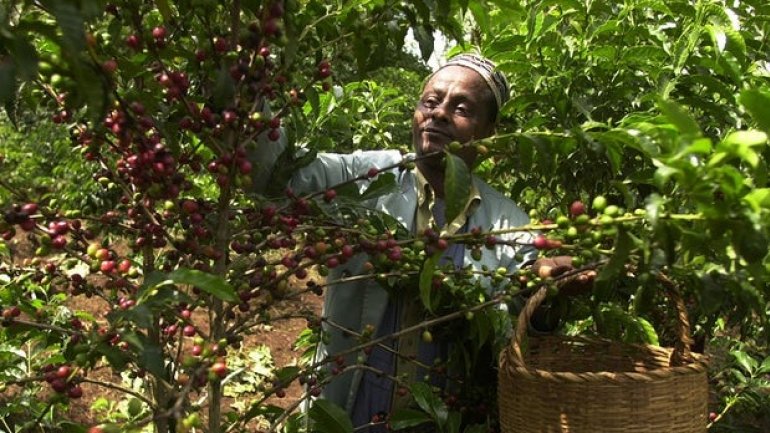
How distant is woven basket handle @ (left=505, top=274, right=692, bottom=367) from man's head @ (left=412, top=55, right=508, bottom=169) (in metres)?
0.73

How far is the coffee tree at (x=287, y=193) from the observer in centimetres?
99

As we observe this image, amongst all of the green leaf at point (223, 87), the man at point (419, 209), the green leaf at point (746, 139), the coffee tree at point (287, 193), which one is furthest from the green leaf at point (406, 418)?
the green leaf at point (746, 139)

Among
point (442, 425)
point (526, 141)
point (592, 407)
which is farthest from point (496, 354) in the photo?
point (526, 141)

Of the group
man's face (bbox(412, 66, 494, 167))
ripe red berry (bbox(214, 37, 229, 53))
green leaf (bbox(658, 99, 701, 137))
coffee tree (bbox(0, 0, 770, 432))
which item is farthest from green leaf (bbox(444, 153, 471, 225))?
man's face (bbox(412, 66, 494, 167))

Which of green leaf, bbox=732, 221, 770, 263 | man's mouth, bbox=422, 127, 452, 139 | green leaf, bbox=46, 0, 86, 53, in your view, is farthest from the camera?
man's mouth, bbox=422, 127, 452, 139

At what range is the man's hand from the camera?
144 cm

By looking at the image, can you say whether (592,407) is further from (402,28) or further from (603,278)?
(402,28)

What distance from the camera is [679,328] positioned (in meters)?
1.57

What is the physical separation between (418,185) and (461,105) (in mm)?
278

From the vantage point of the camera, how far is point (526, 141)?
4.48ft

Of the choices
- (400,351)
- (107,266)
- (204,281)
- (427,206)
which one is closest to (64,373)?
(107,266)

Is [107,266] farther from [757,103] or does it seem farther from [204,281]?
[757,103]

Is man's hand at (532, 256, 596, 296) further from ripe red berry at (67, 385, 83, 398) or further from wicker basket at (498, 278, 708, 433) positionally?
ripe red berry at (67, 385, 83, 398)

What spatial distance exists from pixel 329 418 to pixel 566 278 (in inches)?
21.9
